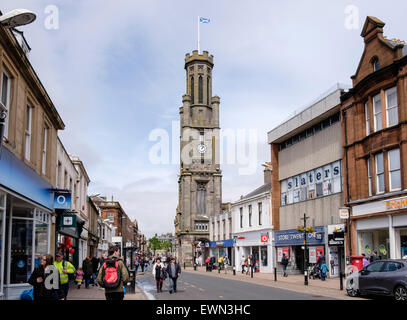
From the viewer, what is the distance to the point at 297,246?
125 feet

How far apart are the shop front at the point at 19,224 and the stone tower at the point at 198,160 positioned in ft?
236

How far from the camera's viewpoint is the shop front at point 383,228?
24.3m

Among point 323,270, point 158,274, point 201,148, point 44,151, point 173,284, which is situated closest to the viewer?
point 44,151

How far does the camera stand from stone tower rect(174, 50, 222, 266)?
93750 mm

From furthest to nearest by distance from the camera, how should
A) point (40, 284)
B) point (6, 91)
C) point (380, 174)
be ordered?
point (380, 174) < point (6, 91) < point (40, 284)

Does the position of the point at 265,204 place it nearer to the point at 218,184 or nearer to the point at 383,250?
the point at 383,250

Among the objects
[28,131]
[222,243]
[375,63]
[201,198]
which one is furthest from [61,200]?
[201,198]

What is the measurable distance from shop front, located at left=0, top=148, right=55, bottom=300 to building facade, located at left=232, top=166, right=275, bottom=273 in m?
27.0

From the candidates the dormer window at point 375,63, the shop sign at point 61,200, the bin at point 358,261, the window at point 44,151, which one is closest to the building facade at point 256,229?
the dormer window at point 375,63

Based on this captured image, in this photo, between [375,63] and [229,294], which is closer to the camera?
[229,294]

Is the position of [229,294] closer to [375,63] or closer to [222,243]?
[375,63]

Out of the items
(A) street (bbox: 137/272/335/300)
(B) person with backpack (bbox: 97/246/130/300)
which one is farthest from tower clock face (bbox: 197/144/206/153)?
(B) person with backpack (bbox: 97/246/130/300)

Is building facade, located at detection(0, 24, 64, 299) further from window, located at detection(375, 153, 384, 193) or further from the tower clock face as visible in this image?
the tower clock face

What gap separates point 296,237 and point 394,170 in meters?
13.3
